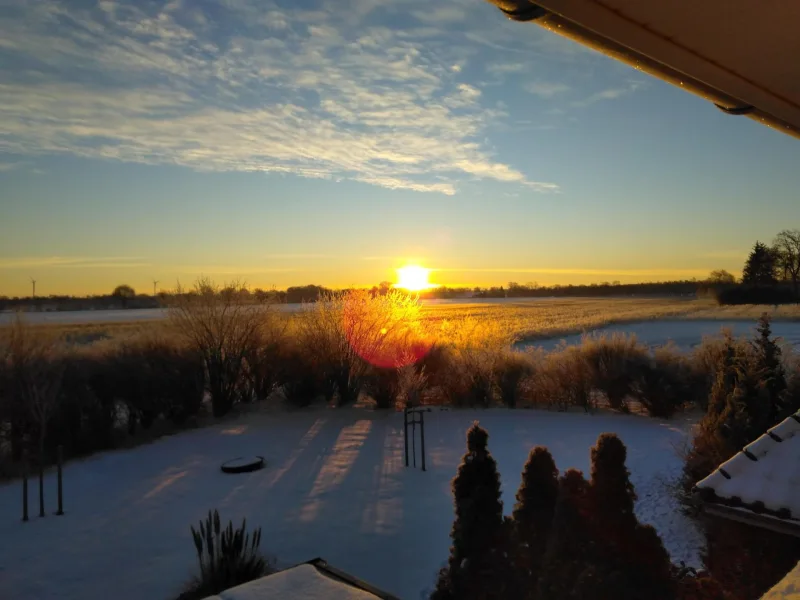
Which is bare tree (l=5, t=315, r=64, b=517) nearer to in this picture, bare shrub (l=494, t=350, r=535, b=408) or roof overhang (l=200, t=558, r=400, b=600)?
roof overhang (l=200, t=558, r=400, b=600)

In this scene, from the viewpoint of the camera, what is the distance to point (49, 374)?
9922 mm

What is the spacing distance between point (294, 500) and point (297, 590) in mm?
4777

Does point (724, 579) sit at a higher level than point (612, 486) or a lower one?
lower

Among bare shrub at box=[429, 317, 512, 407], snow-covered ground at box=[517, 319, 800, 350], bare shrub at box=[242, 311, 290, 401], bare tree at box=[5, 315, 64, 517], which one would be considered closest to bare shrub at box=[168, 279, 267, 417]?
bare shrub at box=[242, 311, 290, 401]

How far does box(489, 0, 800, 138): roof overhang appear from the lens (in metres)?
0.96

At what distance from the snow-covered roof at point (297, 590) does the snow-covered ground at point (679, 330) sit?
75.4 ft

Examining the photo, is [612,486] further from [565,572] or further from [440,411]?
[440,411]

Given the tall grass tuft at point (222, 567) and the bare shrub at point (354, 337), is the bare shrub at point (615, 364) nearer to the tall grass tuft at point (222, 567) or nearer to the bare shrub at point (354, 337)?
the bare shrub at point (354, 337)

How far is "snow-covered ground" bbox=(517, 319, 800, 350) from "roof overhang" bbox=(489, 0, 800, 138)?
2462cm

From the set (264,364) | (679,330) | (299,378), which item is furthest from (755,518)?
(679,330)

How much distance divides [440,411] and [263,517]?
6.84m

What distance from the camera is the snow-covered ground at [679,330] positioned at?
1057 inches

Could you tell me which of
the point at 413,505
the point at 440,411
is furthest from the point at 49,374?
the point at 440,411

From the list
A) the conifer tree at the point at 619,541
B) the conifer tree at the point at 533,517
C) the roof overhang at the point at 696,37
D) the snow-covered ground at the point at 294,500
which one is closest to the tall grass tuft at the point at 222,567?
the snow-covered ground at the point at 294,500
